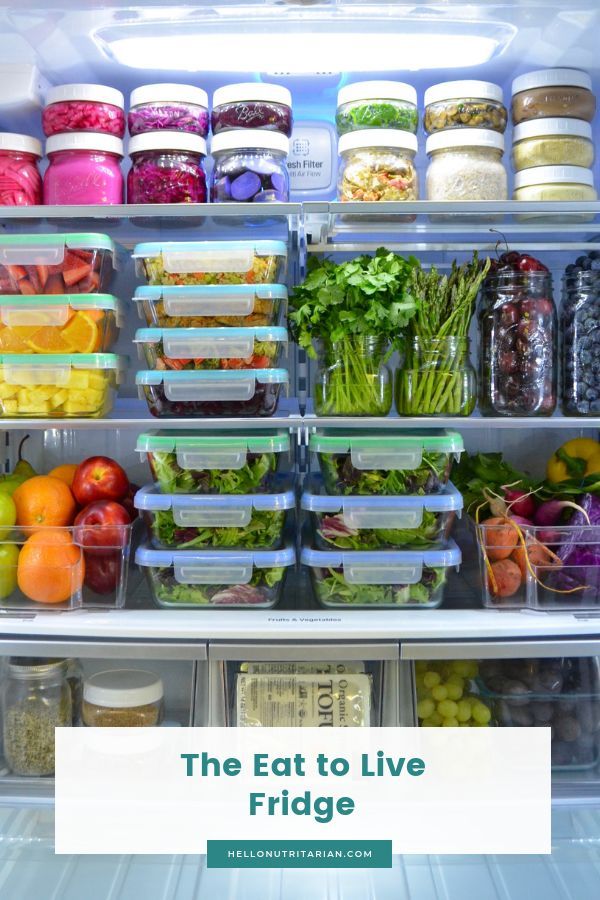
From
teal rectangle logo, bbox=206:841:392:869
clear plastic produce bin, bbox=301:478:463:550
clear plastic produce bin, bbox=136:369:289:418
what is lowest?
teal rectangle logo, bbox=206:841:392:869

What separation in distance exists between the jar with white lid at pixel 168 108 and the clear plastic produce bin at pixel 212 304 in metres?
→ 0.33

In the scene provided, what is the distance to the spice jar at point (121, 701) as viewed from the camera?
5.02 feet

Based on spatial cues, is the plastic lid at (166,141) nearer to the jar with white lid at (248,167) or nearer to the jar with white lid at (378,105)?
the jar with white lid at (248,167)

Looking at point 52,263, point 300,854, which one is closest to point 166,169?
point 52,263

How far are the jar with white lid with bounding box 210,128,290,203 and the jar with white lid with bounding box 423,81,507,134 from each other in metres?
0.31

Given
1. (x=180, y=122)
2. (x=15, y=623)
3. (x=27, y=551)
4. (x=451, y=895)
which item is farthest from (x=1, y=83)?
(x=451, y=895)

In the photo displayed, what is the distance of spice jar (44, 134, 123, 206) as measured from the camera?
1599 millimetres

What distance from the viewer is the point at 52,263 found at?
154 cm

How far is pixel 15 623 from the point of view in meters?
1.48

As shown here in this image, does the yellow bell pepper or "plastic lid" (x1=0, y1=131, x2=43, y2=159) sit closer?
"plastic lid" (x1=0, y1=131, x2=43, y2=159)

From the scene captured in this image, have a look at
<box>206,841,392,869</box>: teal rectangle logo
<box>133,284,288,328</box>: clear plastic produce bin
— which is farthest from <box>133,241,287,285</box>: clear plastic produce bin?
<box>206,841,392,869</box>: teal rectangle logo

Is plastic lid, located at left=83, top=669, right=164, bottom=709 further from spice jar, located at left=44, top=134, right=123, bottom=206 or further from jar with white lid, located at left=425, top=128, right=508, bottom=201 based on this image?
jar with white lid, located at left=425, top=128, right=508, bottom=201

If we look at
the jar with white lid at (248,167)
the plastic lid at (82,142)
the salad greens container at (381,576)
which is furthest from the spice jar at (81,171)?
the salad greens container at (381,576)

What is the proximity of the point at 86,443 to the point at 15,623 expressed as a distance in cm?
56
